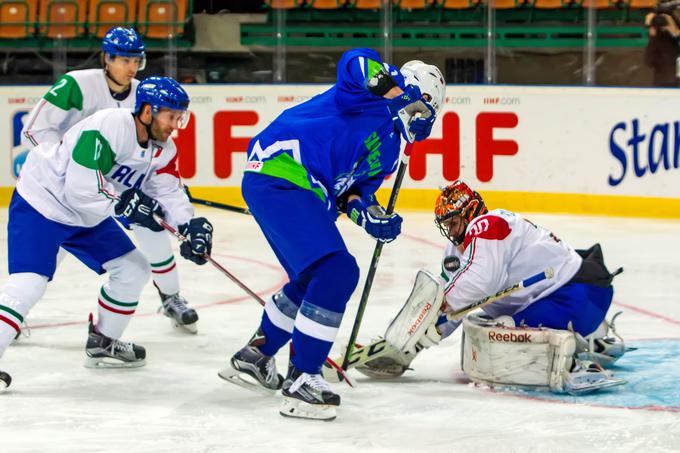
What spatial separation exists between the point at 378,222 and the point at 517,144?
189 inches

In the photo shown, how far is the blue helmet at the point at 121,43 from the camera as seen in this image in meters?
4.79

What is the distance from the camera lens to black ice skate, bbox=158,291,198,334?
484 centimetres

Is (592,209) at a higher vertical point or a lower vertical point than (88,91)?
lower

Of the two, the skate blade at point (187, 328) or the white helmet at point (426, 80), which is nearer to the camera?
the white helmet at point (426, 80)

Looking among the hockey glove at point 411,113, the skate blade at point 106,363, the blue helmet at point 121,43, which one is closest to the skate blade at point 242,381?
the skate blade at point 106,363

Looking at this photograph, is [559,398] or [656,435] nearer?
[656,435]

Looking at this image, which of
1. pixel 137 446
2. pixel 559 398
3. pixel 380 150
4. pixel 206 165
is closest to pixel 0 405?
pixel 137 446

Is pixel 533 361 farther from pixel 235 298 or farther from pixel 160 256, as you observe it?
pixel 235 298

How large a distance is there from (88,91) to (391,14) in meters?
4.40

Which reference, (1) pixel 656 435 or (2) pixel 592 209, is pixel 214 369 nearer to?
(1) pixel 656 435

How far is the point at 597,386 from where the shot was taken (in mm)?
3779

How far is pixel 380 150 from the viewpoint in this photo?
12.0 feet

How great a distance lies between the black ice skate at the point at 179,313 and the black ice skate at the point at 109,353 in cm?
55

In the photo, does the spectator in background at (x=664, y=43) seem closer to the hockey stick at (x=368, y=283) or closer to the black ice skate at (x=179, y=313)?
the black ice skate at (x=179, y=313)
